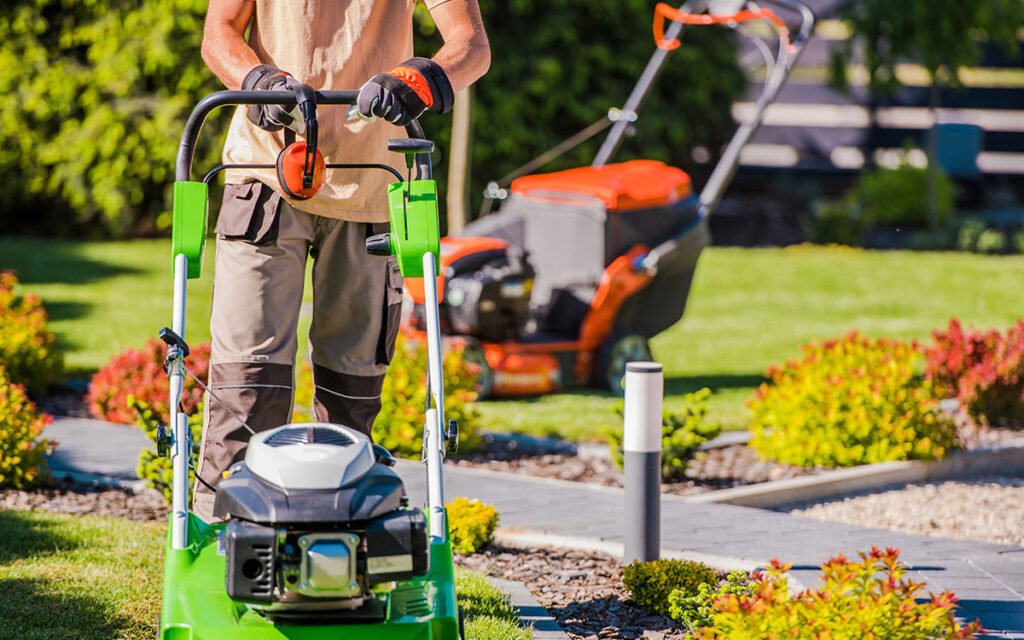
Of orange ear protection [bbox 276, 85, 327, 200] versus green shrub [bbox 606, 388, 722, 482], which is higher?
orange ear protection [bbox 276, 85, 327, 200]

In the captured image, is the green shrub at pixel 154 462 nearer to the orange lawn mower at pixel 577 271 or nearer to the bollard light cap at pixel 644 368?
the bollard light cap at pixel 644 368

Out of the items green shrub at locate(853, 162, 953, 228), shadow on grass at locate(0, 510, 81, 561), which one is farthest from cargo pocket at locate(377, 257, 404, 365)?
green shrub at locate(853, 162, 953, 228)

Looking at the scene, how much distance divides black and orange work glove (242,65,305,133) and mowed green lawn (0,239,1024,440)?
387 centimetres

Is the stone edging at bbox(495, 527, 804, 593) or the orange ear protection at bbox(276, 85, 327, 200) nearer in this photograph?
the orange ear protection at bbox(276, 85, 327, 200)

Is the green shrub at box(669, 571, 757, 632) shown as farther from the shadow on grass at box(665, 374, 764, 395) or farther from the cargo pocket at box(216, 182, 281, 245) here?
the shadow on grass at box(665, 374, 764, 395)

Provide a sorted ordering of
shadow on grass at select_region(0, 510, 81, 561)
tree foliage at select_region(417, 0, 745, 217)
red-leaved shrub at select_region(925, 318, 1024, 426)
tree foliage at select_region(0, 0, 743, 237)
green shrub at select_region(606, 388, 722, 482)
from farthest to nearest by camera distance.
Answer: tree foliage at select_region(417, 0, 745, 217) < tree foliage at select_region(0, 0, 743, 237) < red-leaved shrub at select_region(925, 318, 1024, 426) < green shrub at select_region(606, 388, 722, 482) < shadow on grass at select_region(0, 510, 81, 561)

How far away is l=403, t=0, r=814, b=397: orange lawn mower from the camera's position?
771 centimetres

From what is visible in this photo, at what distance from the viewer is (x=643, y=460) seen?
14.6ft

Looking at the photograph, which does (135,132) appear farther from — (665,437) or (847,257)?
(665,437)

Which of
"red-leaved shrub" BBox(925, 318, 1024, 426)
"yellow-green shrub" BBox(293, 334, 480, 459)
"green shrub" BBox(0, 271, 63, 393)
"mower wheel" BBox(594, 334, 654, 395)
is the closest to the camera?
"yellow-green shrub" BBox(293, 334, 480, 459)

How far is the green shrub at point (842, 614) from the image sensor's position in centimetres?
314

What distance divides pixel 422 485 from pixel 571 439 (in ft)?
5.12

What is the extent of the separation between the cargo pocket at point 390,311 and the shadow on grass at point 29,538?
4.84 feet

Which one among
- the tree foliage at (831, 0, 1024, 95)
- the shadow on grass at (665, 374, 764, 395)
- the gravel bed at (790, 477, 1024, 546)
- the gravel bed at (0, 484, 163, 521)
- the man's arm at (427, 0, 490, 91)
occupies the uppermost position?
the tree foliage at (831, 0, 1024, 95)
